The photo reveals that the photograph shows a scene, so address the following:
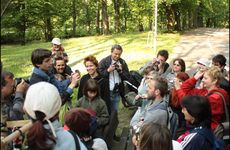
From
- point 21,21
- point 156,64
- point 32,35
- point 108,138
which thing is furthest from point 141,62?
point 32,35

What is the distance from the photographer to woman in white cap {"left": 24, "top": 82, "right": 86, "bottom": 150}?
2.44 m

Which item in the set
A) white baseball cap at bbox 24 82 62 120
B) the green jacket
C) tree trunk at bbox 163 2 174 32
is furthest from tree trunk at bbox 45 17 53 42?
white baseball cap at bbox 24 82 62 120

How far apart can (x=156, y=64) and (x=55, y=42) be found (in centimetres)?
197

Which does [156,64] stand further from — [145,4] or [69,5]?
[69,5]

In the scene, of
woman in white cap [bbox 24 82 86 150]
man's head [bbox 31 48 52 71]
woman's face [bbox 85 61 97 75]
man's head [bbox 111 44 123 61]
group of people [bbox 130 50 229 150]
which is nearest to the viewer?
woman in white cap [bbox 24 82 86 150]

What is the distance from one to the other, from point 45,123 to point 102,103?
2627mm

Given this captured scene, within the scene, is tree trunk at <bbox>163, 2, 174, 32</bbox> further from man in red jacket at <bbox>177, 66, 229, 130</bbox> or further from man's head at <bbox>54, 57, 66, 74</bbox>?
man in red jacket at <bbox>177, 66, 229, 130</bbox>

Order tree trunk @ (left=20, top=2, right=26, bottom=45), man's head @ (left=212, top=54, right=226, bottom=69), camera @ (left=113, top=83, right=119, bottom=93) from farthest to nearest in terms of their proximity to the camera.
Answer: tree trunk @ (left=20, top=2, right=26, bottom=45), camera @ (left=113, top=83, right=119, bottom=93), man's head @ (left=212, top=54, right=226, bottom=69)

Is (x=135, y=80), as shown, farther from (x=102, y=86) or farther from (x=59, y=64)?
(x=59, y=64)

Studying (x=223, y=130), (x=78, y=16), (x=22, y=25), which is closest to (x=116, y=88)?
(x=223, y=130)

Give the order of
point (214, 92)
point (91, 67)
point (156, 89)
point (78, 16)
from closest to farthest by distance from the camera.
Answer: point (214, 92)
point (156, 89)
point (91, 67)
point (78, 16)

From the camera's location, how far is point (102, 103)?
17.1 ft

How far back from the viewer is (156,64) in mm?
6746

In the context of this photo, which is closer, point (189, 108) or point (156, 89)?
point (189, 108)
